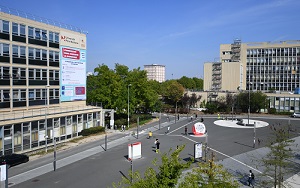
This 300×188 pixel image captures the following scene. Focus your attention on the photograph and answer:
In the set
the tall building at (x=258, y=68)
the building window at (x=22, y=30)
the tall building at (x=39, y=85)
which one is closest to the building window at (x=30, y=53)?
the tall building at (x=39, y=85)

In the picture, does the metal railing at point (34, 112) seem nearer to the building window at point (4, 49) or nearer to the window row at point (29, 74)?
the window row at point (29, 74)

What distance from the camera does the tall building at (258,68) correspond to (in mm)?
96375

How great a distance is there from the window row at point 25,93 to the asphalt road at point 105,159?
10175 millimetres

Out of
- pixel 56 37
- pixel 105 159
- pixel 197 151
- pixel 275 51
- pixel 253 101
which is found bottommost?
pixel 105 159

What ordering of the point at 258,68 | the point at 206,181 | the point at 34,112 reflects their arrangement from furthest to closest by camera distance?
the point at 258,68
the point at 34,112
the point at 206,181

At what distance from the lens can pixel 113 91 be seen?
5394cm

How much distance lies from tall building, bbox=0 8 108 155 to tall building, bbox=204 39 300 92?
6131 cm

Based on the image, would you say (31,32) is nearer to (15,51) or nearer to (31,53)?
(31,53)

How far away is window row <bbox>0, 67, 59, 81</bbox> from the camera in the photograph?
119 ft

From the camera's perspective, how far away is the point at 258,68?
10088cm

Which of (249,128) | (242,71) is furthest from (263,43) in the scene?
(249,128)

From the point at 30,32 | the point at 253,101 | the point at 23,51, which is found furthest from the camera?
the point at 253,101

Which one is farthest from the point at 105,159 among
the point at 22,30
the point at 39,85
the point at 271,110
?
the point at 271,110

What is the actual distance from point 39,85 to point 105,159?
17.7 meters
